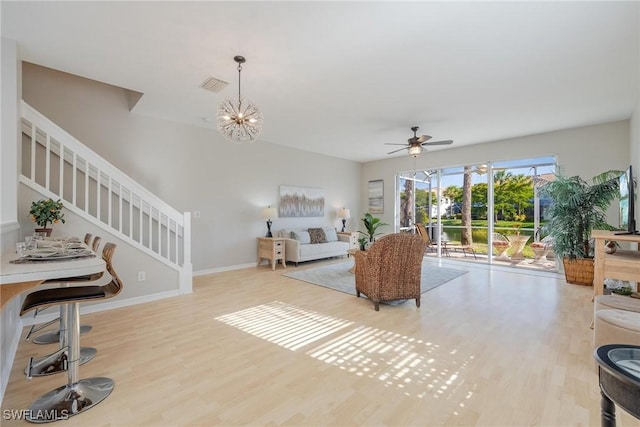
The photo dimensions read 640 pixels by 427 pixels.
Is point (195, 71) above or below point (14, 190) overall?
above

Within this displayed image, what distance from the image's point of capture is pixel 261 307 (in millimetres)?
3420

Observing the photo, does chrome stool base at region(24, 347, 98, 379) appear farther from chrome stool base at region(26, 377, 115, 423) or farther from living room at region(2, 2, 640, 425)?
living room at region(2, 2, 640, 425)

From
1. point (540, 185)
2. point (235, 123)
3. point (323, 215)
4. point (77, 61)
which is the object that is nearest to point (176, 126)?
point (77, 61)

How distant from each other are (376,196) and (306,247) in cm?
327

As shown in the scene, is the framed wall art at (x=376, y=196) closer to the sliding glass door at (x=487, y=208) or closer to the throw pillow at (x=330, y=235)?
the sliding glass door at (x=487, y=208)

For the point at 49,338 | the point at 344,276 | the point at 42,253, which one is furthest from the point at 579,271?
the point at 49,338

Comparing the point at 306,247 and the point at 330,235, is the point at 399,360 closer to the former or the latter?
the point at 306,247

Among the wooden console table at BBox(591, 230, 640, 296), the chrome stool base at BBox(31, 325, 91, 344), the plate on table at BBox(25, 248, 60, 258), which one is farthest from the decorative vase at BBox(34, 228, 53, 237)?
the wooden console table at BBox(591, 230, 640, 296)

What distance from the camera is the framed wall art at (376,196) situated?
811cm

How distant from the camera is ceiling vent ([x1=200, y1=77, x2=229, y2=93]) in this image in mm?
3260

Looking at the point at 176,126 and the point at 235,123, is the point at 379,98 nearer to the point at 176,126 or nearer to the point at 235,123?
the point at 235,123

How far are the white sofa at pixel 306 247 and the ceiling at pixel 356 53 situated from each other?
2.74 meters

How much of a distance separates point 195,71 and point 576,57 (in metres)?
4.01

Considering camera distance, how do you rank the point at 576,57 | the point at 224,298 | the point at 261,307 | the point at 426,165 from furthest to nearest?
the point at 426,165 < the point at 224,298 < the point at 261,307 < the point at 576,57
